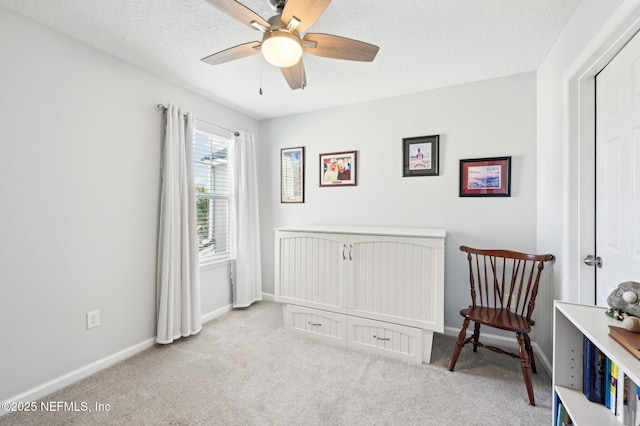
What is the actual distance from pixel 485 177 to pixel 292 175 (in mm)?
2094

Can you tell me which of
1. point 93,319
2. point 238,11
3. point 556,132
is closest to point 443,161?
point 556,132

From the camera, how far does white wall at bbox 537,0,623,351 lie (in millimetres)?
1479

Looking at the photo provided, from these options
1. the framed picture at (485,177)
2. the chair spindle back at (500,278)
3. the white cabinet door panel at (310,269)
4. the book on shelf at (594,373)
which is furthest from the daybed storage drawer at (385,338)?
the framed picture at (485,177)

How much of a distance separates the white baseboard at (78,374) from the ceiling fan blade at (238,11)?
2.49m

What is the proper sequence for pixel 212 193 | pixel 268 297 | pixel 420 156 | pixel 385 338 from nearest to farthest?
pixel 385 338
pixel 420 156
pixel 212 193
pixel 268 297

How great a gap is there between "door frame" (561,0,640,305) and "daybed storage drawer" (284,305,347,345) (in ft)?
5.33

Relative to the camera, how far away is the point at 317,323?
8.27 feet

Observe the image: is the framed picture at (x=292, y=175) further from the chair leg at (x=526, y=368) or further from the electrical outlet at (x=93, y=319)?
the chair leg at (x=526, y=368)

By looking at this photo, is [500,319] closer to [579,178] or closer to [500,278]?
[500,278]

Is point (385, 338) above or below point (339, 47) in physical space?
below

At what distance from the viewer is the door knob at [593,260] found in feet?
4.97

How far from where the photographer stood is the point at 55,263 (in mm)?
1804

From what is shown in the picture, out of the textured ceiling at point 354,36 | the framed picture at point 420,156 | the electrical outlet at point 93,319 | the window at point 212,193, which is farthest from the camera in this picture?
the window at point 212,193

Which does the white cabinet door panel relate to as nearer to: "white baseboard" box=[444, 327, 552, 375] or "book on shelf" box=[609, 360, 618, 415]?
"white baseboard" box=[444, 327, 552, 375]
